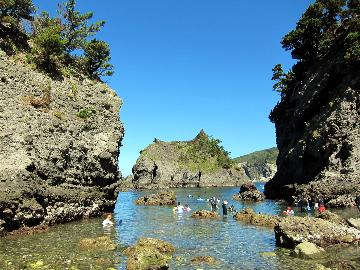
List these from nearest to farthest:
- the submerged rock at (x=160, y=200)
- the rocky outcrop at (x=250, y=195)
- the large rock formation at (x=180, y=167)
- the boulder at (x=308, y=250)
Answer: the boulder at (x=308, y=250)
the submerged rock at (x=160, y=200)
the rocky outcrop at (x=250, y=195)
the large rock formation at (x=180, y=167)

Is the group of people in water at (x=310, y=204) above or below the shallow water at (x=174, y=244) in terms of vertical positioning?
above

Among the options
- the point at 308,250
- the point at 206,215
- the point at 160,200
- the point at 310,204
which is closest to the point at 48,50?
the point at 206,215

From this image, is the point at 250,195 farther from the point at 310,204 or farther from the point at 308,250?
the point at 308,250

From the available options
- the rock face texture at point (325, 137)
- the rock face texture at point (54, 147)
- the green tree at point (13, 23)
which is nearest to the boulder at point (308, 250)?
the rock face texture at point (54, 147)

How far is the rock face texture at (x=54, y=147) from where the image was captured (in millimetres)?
33781

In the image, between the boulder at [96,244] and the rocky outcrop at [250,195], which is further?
the rocky outcrop at [250,195]

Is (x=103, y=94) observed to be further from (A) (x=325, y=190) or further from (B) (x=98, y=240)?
(A) (x=325, y=190)

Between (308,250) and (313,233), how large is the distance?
3352 mm

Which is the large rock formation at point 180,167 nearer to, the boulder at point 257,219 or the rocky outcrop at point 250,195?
the rocky outcrop at point 250,195

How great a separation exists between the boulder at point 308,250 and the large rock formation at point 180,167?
143278mm

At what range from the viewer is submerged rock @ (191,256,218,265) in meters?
24.0

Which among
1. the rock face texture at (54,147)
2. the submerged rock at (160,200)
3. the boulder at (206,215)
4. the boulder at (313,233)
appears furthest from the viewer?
the submerged rock at (160,200)

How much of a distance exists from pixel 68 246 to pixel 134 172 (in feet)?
496

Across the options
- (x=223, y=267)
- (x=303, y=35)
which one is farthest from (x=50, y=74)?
(x=303, y=35)
